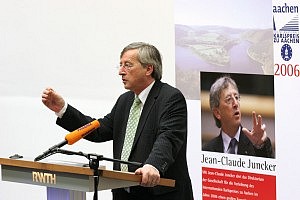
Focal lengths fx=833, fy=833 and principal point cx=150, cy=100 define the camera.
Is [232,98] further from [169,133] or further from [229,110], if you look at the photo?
[169,133]

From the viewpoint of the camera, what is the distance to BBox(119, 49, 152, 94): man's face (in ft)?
14.6

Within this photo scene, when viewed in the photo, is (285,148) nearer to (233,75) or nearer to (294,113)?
(294,113)

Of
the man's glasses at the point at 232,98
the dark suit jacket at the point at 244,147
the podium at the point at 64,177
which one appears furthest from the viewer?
the man's glasses at the point at 232,98

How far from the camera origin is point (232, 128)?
5750 mm

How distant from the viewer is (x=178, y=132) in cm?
429

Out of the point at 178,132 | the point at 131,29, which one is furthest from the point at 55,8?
the point at 178,132

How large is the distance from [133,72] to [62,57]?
8.20 feet

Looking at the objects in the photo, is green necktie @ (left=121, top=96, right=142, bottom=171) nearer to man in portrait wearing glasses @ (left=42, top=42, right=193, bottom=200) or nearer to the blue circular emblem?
man in portrait wearing glasses @ (left=42, top=42, right=193, bottom=200)

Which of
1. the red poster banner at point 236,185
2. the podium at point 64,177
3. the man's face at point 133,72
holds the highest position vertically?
the man's face at point 133,72

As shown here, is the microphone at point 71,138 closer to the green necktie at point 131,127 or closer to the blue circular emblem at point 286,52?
the green necktie at point 131,127

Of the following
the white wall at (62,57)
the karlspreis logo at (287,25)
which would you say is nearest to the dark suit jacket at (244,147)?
the white wall at (62,57)

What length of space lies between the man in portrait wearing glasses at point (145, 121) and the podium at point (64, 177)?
448mm

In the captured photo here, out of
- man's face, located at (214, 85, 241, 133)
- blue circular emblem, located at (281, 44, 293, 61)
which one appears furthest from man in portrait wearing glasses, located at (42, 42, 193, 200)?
man's face, located at (214, 85, 241, 133)

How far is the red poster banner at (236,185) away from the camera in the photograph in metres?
5.57
